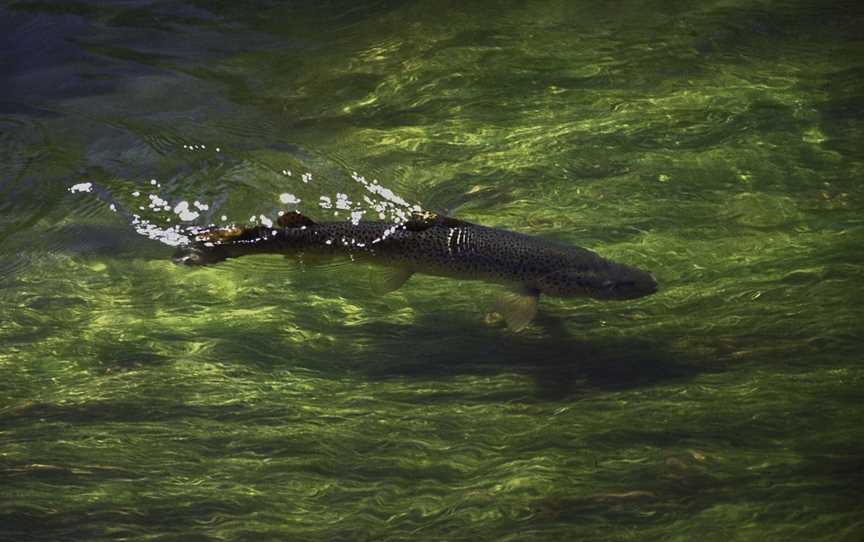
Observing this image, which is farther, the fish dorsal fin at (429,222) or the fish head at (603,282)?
the fish dorsal fin at (429,222)

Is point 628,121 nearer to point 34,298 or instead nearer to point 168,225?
point 168,225

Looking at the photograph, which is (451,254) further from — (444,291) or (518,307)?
(518,307)

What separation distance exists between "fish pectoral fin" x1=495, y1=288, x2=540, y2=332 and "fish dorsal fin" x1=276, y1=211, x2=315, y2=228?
1.16 meters

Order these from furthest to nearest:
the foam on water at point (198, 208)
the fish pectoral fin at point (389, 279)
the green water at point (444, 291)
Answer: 1. the foam on water at point (198, 208)
2. the fish pectoral fin at point (389, 279)
3. the green water at point (444, 291)

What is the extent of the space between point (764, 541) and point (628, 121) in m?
4.34

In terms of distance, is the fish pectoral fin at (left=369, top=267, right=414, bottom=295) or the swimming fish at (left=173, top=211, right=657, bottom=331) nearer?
the swimming fish at (left=173, top=211, right=657, bottom=331)

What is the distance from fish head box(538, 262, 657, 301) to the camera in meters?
5.26

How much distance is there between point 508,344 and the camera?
5.20 m

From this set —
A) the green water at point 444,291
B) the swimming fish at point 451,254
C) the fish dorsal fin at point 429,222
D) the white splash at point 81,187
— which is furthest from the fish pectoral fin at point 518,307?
the white splash at point 81,187

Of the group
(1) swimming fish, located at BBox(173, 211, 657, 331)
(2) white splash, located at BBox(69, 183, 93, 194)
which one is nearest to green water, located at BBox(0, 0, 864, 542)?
(2) white splash, located at BBox(69, 183, 93, 194)

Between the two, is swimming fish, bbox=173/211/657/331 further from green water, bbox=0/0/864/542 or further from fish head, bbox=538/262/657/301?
green water, bbox=0/0/864/542

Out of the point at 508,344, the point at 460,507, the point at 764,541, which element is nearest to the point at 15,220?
the point at 508,344

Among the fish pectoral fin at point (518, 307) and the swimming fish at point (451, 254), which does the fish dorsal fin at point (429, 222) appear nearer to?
the swimming fish at point (451, 254)

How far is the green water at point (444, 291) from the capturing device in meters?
4.07
